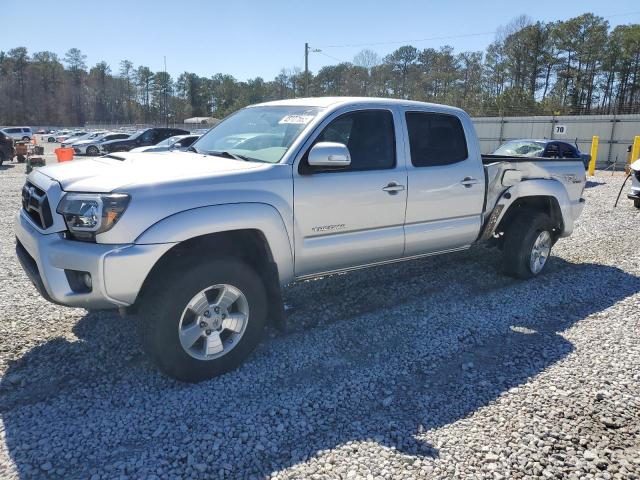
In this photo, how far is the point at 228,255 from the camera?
11.3 ft

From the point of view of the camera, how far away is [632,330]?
434 cm

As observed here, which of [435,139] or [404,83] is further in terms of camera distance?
[404,83]

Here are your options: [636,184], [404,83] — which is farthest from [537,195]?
Result: [404,83]

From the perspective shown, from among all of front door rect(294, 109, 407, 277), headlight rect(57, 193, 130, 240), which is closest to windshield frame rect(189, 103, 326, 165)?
front door rect(294, 109, 407, 277)

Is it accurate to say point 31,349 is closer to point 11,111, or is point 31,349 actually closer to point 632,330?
point 632,330

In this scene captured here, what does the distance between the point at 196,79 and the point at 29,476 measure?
416ft

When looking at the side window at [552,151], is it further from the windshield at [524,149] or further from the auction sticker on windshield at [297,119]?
the auction sticker on windshield at [297,119]

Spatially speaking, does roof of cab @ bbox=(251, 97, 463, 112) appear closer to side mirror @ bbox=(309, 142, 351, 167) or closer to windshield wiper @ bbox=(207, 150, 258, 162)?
side mirror @ bbox=(309, 142, 351, 167)

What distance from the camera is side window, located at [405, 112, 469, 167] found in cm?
444

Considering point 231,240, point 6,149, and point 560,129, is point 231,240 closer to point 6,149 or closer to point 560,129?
point 6,149

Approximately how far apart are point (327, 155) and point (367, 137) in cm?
81

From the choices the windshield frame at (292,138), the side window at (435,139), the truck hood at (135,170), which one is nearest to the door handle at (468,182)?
the side window at (435,139)

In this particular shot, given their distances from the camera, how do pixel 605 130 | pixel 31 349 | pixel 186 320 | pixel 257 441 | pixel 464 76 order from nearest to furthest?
pixel 257 441, pixel 186 320, pixel 31 349, pixel 605 130, pixel 464 76

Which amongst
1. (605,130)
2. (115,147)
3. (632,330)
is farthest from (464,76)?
(632,330)
